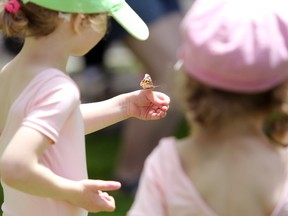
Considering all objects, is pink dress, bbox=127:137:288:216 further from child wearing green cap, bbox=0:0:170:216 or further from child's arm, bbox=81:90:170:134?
child wearing green cap, bbox=0:0:170:216

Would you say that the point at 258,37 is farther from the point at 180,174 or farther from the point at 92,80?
the point at 92,80

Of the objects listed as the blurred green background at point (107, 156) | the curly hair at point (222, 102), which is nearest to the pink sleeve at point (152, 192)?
the curly hair at point (222, 102)

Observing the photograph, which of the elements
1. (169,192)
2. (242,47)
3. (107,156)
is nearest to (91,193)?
(169,192)

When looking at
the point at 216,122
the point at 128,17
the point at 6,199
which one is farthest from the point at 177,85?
the point at 6,199

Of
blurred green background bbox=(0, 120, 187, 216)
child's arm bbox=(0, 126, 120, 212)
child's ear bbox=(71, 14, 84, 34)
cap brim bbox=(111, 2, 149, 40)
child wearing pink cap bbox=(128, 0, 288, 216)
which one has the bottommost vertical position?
blurred green background bbox=(0, 120, 187, 216)

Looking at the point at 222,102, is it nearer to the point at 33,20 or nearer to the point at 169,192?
the point at 169,192

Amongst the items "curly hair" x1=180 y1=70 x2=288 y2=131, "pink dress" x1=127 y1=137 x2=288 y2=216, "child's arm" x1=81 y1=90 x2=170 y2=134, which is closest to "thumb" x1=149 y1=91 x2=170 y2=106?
"child's arm" x1=81 y1=90 x2=170 y2=134

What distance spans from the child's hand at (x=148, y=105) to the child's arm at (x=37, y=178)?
0.41 metres

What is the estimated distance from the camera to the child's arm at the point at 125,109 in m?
3.28

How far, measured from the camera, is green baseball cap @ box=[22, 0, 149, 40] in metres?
3.00

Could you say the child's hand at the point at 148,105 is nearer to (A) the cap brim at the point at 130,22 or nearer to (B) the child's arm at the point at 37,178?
(A) the cap brim at the point at 130,22

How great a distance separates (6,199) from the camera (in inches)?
124

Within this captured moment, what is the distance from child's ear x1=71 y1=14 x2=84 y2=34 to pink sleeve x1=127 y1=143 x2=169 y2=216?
66cm

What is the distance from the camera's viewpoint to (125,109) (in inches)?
130
